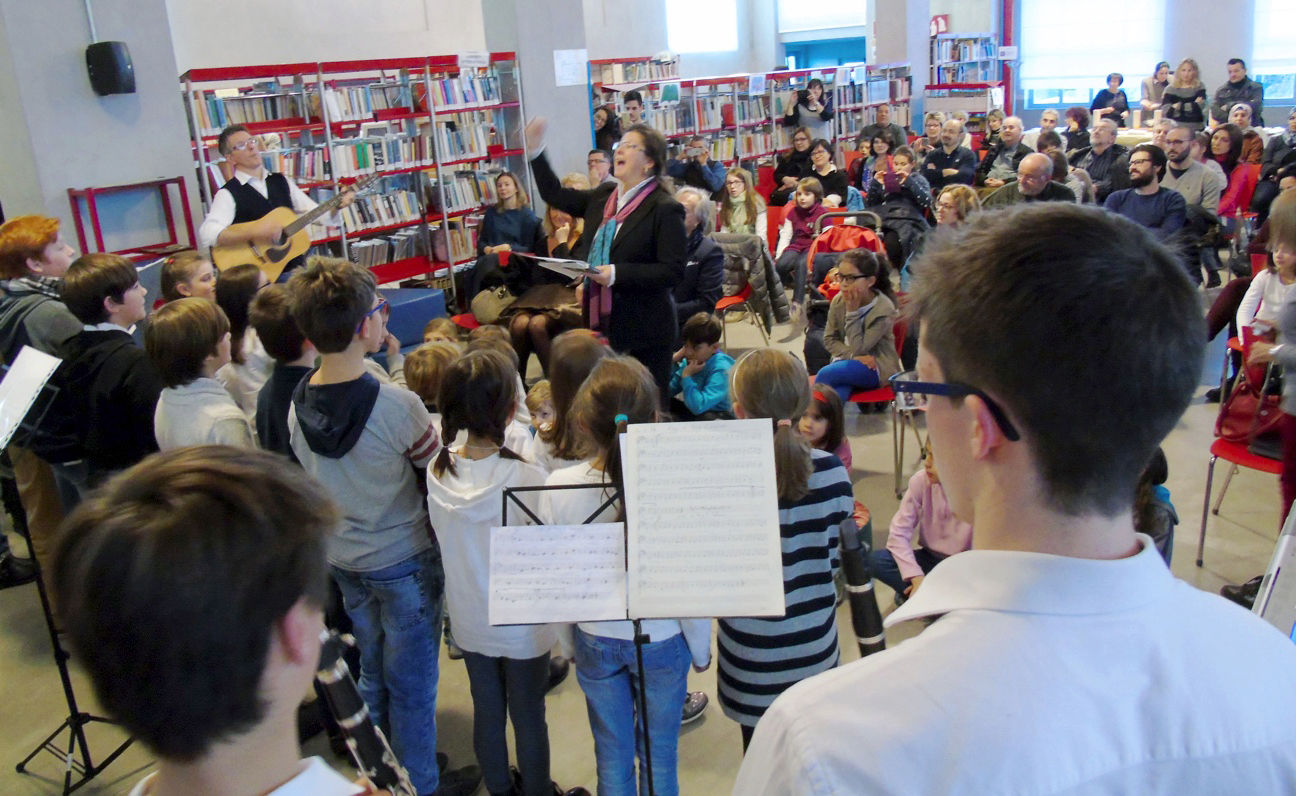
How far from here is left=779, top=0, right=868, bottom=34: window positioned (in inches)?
676

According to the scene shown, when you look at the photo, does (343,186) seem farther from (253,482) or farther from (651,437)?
(253,482)

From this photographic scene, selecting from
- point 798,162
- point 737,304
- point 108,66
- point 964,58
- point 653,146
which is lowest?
point 737,304

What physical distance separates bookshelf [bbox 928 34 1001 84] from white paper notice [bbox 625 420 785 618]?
553 inches

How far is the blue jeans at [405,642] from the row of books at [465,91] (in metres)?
5.84

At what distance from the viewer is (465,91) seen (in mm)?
7793

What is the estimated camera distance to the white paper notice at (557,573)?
1.83 m

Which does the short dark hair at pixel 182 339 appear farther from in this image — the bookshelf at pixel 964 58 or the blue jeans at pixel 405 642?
the bookshelf at pixel 964 58

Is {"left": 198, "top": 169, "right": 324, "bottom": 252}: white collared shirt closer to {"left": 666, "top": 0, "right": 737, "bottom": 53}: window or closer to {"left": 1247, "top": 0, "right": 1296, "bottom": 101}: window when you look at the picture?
{"left": 666, "top": 0, "right": 737, "bottom": 53}: window

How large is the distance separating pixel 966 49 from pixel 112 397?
47.7ft

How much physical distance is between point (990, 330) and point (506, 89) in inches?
305

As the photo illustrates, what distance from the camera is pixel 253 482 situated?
933mm

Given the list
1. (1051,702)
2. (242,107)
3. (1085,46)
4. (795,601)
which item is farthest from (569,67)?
(1085,46)

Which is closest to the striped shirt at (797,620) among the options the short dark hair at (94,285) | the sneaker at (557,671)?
the sneaker at (557,671)

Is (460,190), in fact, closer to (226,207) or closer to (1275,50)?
(226,207)
